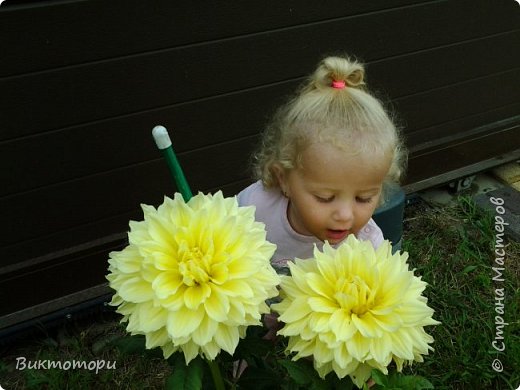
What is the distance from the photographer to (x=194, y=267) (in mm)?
813

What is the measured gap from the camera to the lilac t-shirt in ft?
5.31

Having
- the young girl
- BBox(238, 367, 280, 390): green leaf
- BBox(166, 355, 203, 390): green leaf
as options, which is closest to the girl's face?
the young girl

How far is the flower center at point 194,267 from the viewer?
81 centimetres

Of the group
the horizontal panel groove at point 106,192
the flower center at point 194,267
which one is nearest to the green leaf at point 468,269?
the horizontal panel groove at point 106,192

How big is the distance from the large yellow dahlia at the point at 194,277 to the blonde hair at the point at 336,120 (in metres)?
0.54

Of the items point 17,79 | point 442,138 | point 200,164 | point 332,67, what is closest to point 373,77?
point 442,138

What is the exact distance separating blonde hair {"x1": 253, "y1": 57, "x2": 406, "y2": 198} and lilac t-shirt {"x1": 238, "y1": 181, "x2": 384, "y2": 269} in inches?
6.8

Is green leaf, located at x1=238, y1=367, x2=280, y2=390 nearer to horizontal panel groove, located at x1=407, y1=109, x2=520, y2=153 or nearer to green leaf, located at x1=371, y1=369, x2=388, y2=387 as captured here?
green leaf, located at x1=371, y1=369, x2=388, y2=387

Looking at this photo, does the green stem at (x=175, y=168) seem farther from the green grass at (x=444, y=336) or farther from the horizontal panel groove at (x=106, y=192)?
the horizontal panel groove at (x=106, y=192)

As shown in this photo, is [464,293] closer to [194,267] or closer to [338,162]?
[338,162]

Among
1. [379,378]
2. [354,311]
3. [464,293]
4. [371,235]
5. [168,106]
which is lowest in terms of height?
[464,293]

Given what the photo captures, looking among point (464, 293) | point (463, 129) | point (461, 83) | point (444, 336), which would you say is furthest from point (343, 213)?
point (463, 129)

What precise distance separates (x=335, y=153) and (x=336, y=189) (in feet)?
0.27

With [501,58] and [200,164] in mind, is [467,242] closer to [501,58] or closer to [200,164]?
[501,58]
